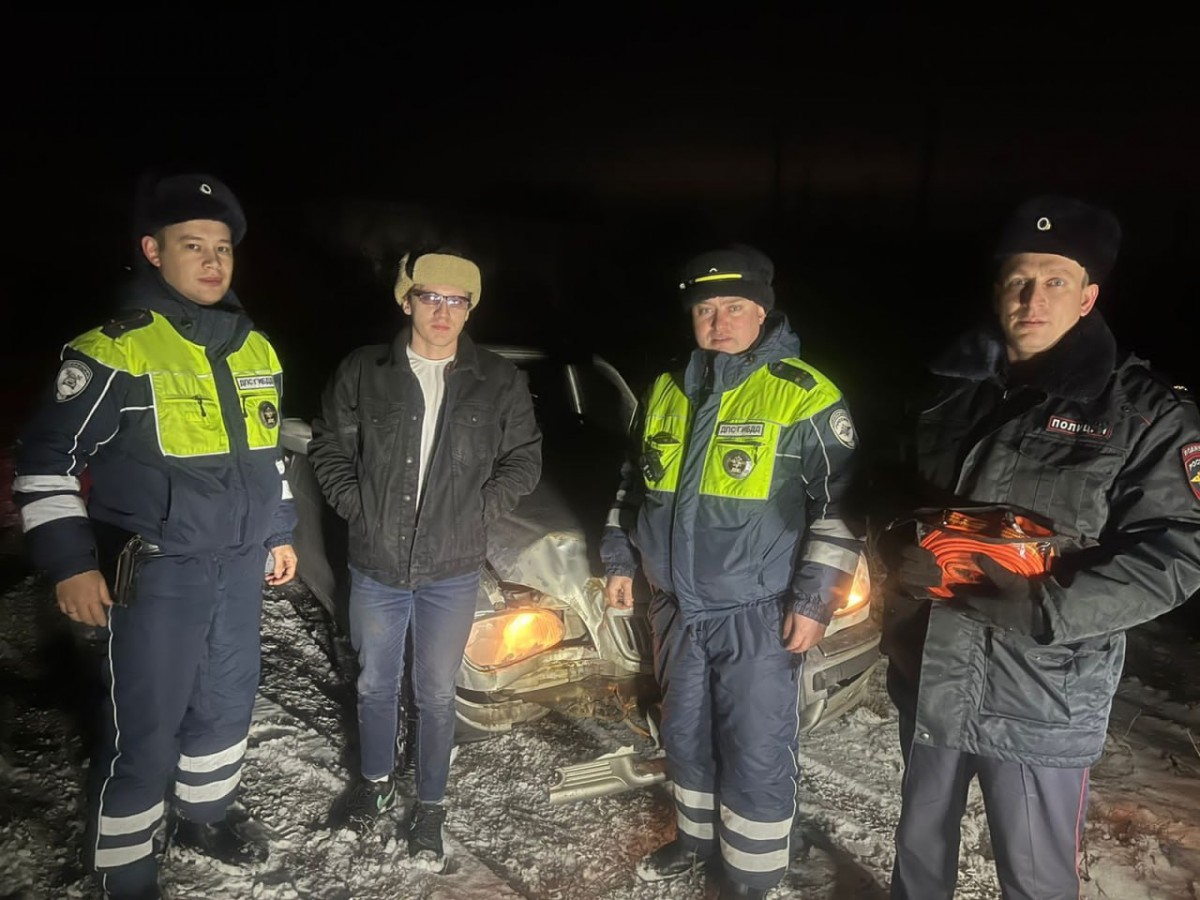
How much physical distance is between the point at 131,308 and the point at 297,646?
228 centimetres

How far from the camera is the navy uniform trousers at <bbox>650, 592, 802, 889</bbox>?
7.64 ft

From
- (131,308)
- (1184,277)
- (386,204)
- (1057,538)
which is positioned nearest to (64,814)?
(131,308)

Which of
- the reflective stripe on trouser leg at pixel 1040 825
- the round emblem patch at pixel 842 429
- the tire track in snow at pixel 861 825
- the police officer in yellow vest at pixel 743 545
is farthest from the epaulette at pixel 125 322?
the tire track in snow at pixel 861 825

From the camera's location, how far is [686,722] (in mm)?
2496

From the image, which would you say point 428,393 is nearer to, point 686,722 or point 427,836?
point 686,722

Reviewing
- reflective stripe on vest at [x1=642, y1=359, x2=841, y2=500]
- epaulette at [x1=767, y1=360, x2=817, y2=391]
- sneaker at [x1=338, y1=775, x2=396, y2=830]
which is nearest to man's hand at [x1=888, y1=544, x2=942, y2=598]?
reflective stripe on vest at [x1=642, y1=359, x2=841, y2=500]

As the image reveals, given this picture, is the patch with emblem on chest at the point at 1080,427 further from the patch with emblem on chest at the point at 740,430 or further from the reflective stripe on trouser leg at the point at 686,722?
the reflective stripe on trouser leg at the point at 686,722

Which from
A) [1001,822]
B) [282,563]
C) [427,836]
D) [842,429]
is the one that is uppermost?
[842,429]

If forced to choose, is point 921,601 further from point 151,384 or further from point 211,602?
point 151,384

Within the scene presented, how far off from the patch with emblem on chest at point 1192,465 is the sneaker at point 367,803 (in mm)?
2572

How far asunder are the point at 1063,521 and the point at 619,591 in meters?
1.35

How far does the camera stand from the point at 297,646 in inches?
159

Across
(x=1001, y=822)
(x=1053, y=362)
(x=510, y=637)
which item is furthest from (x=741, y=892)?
(x=1053, y=362)

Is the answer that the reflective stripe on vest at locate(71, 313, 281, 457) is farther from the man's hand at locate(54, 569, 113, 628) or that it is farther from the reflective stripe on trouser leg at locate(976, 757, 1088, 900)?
the reflective stripe on trouser leg at locate(976, 757, 1088, 900)
